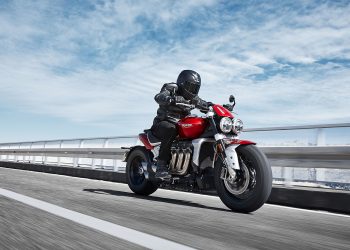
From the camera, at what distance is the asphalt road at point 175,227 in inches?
125

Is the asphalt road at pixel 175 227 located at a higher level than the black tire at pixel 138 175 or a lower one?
lower

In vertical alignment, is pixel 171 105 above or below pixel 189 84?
below

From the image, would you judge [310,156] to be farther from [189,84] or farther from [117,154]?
[117,154]

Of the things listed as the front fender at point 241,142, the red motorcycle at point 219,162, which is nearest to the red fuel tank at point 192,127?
the red motorcycle at point 219,162

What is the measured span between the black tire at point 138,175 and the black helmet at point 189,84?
1.29m

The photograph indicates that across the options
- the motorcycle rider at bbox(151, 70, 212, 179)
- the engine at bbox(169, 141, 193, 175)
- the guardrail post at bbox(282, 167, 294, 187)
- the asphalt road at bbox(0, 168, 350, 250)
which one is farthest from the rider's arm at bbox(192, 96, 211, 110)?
the guardrail post at bbox(282, 167, 294, 187)

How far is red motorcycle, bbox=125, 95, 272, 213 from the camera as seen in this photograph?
17.1ft

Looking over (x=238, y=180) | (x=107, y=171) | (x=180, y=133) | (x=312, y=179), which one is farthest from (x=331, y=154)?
(x=107, y=171)

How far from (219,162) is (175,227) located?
73.2 inches

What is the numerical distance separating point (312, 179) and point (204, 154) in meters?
1.95

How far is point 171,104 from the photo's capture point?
21.9 feet

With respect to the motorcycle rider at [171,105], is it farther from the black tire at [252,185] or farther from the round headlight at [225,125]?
the black tire at [252,185]

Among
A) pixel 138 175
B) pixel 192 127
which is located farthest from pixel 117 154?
pixel 192 127

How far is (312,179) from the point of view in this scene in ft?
22.8
